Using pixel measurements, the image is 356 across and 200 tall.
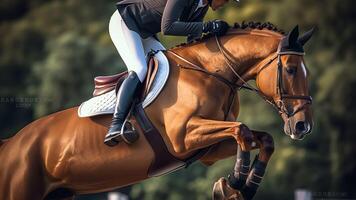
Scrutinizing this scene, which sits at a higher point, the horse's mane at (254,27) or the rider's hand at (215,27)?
the rider's hand at (215,27)

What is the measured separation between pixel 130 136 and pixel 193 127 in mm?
648

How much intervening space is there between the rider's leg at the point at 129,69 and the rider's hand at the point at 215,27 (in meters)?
0.71

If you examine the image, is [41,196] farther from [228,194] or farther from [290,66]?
[290,66]

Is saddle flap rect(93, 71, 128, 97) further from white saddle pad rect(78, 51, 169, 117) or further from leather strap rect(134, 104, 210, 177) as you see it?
leather strap rect(134, 104, 210, 177)

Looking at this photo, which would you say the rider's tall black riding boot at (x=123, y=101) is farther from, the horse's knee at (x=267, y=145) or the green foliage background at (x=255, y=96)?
the green foliage background at (x=255, y=96)

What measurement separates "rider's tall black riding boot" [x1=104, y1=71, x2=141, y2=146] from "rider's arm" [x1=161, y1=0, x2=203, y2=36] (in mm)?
561

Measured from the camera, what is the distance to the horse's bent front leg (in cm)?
908

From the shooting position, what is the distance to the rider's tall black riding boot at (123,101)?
9.59 meters

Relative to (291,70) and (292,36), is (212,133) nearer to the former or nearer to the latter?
(291,70)

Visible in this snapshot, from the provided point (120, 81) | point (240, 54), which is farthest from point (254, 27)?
point (120, 81)

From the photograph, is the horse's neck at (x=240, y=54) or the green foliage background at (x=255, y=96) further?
the green foliage background at (x=255, y=96)

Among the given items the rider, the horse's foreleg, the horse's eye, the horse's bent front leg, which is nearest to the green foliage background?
the rider

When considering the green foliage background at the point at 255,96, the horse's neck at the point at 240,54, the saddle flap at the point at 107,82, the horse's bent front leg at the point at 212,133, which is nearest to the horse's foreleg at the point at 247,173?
the horse's bent front leg at the point at 212,133

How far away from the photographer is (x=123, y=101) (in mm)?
9594
